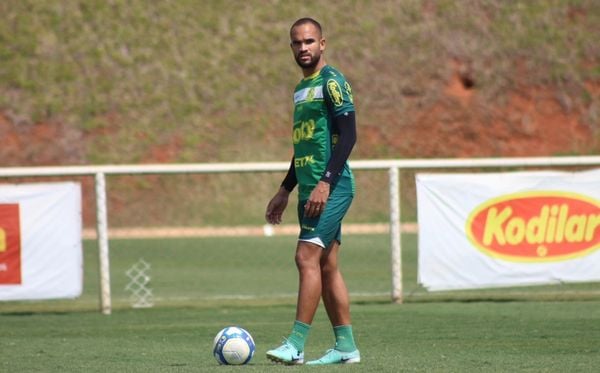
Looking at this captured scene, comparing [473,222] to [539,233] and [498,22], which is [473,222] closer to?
[539,233]

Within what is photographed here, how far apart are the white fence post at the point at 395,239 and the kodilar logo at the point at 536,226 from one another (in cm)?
78

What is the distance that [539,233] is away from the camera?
12289 millimetres

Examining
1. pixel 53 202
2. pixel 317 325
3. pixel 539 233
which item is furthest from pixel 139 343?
pixel 539 233

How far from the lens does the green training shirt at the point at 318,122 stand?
7090 mm

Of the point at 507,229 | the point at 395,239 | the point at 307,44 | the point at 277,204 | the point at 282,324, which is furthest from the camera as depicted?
the point at 395,239

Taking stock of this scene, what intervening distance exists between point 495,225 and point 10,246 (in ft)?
16.5

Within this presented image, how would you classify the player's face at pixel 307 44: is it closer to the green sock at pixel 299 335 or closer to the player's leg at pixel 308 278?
the player's leg at pixel 308 278

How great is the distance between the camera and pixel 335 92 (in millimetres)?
7055

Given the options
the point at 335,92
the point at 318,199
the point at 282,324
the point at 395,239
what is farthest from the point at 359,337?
the point at 395,239

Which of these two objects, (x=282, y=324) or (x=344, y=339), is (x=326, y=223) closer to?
(x=344, y=339)

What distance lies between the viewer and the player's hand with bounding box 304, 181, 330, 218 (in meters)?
6.98

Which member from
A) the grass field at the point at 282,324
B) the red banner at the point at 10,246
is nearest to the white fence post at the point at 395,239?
the grass field at the point at 282,324

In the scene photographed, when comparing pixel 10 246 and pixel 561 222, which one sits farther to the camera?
pixel 561 222

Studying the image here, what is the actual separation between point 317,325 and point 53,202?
10.4 ft
